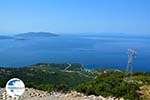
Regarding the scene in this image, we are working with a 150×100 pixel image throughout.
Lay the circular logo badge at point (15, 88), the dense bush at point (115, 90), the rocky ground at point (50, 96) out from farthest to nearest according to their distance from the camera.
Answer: the dense bush at point (115, 90)
the rocky ground at point (50, 96)
the circular logo badge at point (15, 88)

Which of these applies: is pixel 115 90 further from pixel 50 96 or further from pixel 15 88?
pixel 15 88

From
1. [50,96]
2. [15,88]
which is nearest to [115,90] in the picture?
[50,96]

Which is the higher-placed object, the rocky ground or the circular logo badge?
the circular logo badge

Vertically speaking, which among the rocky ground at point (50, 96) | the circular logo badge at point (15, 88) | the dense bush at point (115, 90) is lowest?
the dense bush at point (115, 90)

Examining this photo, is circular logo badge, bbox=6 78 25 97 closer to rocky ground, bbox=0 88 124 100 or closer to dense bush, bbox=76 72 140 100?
rocky ground, bbox=0 88 124 100

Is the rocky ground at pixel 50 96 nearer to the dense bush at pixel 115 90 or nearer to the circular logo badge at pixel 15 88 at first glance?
the dense bush at pixel 115 90

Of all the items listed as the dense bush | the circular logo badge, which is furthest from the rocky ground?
the circular logo badge

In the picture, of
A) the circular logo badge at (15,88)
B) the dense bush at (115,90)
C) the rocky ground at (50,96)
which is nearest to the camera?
the circular logo badge at (15,88)

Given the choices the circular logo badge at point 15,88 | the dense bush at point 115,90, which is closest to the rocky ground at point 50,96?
the dense bush at point 115,90

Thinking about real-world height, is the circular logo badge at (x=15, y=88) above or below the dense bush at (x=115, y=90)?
above

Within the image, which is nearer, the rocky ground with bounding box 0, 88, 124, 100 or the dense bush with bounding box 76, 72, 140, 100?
the rocky ground with bounding box 0, 88, 124, 100

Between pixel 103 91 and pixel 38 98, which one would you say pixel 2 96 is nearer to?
pixel 38 98

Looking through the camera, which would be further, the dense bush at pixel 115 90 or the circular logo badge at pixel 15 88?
the dense bush at pixel 115 90
